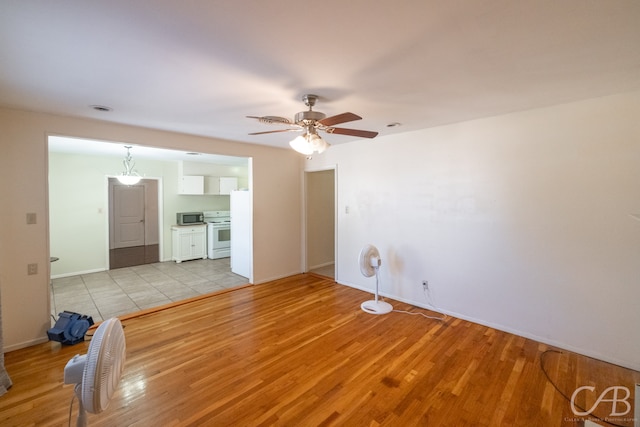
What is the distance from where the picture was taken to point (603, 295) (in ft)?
8.32

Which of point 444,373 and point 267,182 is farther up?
point 267,182

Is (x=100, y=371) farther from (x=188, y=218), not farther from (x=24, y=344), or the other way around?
(x=188, y=218)

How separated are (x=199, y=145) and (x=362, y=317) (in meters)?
3.45

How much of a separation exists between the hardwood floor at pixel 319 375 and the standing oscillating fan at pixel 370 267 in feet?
0.72

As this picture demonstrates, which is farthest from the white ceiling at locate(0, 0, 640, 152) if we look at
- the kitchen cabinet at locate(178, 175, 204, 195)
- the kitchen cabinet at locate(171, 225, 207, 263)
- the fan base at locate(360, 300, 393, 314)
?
the kitchen cabinet at locate(171, 225, 207, 263)

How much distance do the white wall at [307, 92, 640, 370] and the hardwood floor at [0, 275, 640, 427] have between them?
34 centimetres

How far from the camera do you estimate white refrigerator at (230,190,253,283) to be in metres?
4.86

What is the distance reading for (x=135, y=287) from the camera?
4.61 meters

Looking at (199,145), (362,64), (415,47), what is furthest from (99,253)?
(415,47)

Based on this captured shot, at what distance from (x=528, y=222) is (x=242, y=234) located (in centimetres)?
452

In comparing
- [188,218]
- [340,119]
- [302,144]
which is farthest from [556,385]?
[188,218]

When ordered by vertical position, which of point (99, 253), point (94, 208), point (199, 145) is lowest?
point (99, 253)

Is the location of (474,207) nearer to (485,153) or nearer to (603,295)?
(485,153)

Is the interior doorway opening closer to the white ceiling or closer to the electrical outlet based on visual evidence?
the electrical outlet
